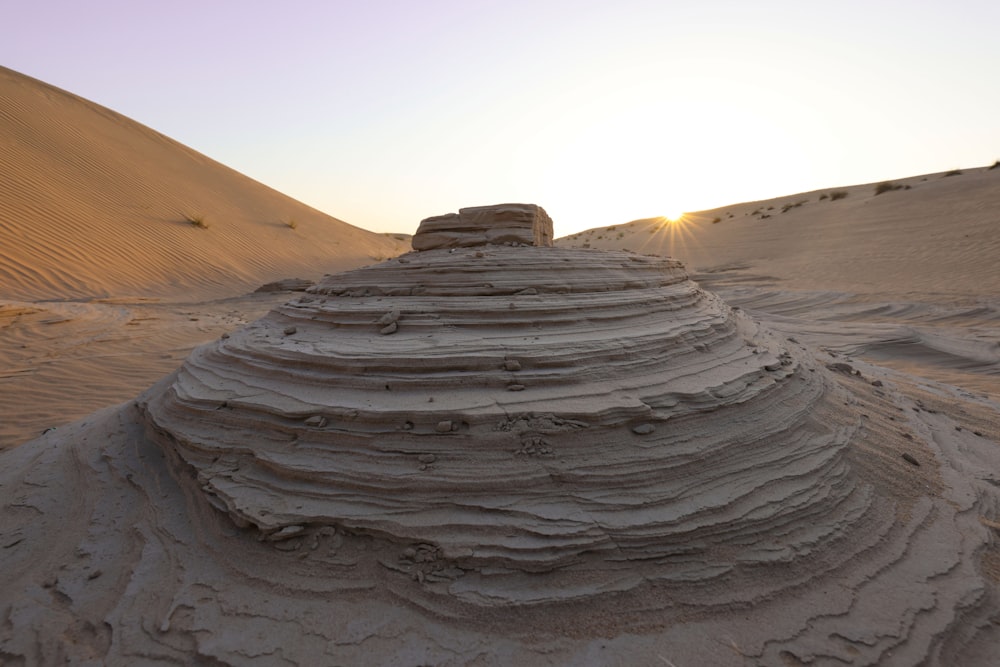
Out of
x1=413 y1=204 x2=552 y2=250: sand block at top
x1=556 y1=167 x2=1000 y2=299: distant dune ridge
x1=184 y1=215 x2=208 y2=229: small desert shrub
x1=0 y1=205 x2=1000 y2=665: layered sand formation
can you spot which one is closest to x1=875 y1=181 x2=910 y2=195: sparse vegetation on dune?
x1=556 y1=167 x2=1000 y2=299: distant dune ridge

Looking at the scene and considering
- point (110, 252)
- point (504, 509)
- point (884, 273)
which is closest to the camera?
point (504, 509)

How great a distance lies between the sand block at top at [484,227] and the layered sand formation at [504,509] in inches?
46.9

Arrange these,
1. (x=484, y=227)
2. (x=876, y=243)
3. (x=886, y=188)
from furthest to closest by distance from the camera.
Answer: (x=886, y=188)
(x=876, y=243)
(x=484, y=227)

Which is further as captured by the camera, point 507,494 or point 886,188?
point 886,188

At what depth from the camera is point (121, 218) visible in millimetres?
Result: 15641

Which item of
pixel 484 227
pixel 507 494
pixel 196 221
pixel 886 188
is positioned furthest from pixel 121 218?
pixel 886 188

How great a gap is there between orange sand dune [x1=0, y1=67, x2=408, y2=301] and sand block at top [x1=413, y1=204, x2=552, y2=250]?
11197 millimetres

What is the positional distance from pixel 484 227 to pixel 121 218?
16.6 meters

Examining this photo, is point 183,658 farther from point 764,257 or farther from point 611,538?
point 764,257

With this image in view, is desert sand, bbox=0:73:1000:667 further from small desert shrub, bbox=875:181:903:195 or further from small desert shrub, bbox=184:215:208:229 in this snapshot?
small desert shrub, bbox=875:181:903:195

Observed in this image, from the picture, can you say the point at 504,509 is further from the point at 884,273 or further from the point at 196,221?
the point at 196,221

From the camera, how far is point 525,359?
2988 mm

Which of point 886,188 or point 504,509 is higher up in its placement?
point 886,188

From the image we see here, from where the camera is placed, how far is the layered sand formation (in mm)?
2027
